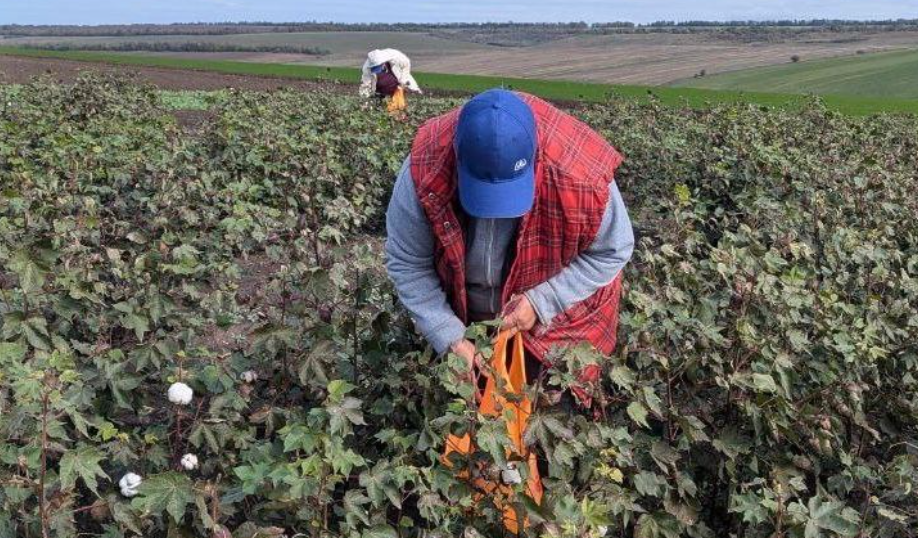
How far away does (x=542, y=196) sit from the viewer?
7.04ft

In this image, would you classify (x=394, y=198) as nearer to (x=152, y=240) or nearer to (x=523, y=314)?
(x=523, y=314)

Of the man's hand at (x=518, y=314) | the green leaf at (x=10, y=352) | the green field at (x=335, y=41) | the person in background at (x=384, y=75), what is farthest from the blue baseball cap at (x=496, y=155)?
the green field at (x=335, y=41)

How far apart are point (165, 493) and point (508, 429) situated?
77 centimetres

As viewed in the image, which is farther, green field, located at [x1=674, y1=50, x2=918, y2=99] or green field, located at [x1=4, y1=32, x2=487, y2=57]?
green field, located at [x1=4, y1=32, x2=487, y2=57]

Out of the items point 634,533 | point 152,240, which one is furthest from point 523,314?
point 152,240

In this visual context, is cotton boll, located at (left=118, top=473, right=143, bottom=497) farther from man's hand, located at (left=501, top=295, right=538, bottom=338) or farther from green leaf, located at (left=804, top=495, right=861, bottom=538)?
green leaf, located at (left=804, top=495, right=861, bottom=538)

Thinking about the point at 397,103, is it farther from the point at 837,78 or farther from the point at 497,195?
the point at 837,78

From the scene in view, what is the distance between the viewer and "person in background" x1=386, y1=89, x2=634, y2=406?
78.0 inches

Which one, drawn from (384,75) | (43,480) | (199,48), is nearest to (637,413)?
(43,480)

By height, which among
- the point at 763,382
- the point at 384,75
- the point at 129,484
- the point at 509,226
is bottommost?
the point at 129,484

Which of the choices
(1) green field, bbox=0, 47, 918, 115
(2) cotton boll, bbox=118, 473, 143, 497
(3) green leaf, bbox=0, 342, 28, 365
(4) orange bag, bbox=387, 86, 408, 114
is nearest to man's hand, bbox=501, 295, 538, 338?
(2) cotton boll, bbox=118, 473, 143, 497

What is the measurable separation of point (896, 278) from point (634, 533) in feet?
5.10

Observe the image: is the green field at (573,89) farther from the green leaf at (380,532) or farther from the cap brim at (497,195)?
the green leaf at (380,532)

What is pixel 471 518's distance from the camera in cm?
206
